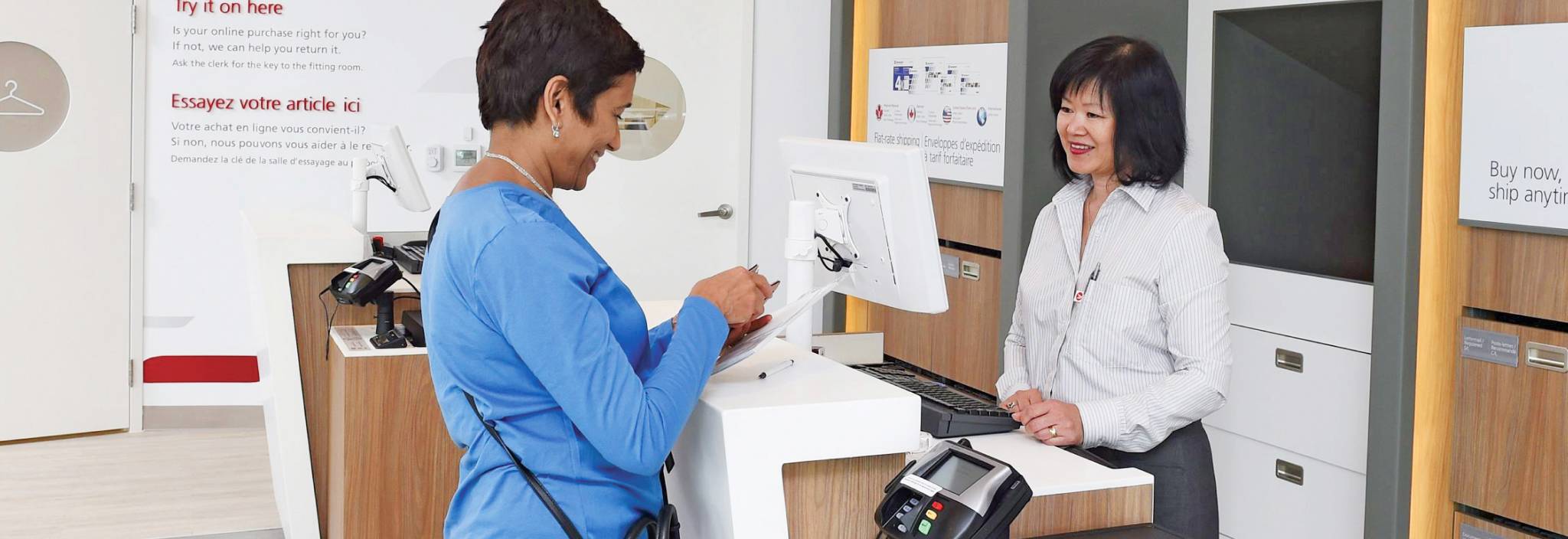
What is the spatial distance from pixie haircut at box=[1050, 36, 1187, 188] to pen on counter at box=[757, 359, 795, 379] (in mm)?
744

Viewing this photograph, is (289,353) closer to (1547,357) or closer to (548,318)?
(548,318)

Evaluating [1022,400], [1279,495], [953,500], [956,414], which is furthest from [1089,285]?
[1279,495]

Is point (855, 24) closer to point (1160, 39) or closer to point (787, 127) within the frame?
point (787, 127)

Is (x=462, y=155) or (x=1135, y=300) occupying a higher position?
(x=462, y=155)

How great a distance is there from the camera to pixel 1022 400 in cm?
210

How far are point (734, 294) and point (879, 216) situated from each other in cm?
52

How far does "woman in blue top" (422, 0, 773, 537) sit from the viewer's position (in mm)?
1263

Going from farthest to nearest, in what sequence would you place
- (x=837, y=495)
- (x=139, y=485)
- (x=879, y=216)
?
1. (x=139, y=485)
2. (x=879, y=216)
3. (x=837, y=495)

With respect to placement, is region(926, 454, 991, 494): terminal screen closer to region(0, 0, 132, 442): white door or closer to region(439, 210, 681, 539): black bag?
region(439, 210, 681, 539): black bag

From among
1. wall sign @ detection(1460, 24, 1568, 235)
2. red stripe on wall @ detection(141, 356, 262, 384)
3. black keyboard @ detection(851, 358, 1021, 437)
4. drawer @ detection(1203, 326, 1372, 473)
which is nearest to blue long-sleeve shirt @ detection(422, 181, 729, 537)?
black keyboard @ detection(851, 358, 1021, 437)

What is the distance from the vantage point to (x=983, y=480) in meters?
1.41

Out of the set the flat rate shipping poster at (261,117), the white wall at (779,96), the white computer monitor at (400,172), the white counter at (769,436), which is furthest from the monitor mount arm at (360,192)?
A: the white counter at (769,436)

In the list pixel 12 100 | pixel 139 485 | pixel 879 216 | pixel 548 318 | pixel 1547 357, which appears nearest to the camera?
pixel 548 318

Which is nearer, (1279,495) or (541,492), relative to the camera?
(541,492)
